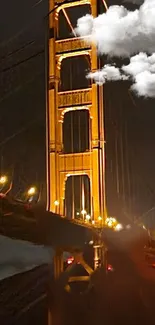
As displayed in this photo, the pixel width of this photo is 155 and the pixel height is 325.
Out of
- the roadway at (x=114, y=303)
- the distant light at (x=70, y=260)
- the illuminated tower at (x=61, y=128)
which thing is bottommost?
the roadway at (x=114, y=303)

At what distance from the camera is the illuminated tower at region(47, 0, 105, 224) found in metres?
20.6

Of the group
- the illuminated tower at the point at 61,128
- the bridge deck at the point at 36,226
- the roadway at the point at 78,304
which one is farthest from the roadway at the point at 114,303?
the illuminated tower at the point at 61,128

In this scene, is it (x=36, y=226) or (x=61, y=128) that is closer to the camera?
(x=36, y=226)

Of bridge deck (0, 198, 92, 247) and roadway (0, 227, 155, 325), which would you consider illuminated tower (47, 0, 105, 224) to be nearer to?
bridge deck (0, 198, 92, 247)

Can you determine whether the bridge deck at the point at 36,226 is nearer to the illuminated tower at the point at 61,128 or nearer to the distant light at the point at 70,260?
the distant light at the point at 70,260

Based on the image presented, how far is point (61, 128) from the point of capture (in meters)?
21.6

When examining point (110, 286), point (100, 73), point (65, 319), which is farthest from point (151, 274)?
point (100, 73)

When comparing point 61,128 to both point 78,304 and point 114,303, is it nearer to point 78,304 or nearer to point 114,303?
point 114,303

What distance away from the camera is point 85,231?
13.3 meters

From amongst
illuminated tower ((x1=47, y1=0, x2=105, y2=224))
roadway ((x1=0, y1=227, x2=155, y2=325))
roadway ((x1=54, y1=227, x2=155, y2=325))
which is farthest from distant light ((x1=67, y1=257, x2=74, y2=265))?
illuminated tower ((x1=47, y1=0, x2=105, y2=224))

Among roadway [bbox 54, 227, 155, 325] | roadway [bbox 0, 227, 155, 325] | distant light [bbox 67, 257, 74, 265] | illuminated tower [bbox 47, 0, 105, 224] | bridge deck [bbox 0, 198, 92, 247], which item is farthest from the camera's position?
illuminated tower [bbox 47, 0, 105, 224]

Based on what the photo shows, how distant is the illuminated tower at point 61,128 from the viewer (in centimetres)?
2058

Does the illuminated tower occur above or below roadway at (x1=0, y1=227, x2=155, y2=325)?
above

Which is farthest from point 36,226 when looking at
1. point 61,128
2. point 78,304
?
point 61,128
